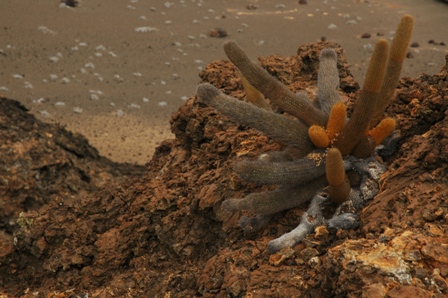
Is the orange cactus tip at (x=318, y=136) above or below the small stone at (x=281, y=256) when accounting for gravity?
above

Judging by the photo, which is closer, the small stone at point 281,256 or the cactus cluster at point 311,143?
the small stone at point 281,256

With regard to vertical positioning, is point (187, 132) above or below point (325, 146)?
below

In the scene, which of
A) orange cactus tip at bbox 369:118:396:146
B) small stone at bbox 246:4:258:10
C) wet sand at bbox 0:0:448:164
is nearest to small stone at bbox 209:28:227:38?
wet sand at bbox 0:0:448:164

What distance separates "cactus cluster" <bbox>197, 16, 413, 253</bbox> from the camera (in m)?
2.99

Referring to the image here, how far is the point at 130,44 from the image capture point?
1178 centimetres

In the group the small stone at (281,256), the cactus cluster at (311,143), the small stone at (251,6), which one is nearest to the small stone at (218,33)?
the small stone at (251,6)

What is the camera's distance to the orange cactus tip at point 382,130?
10.5 ft

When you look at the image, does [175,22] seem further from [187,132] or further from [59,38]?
[187,132]

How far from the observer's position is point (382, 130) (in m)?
3.23

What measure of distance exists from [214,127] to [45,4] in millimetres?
9347

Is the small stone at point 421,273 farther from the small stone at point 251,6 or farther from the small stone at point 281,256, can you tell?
the small stone at point 251,6

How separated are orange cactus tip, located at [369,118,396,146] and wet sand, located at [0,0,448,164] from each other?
17.2ft

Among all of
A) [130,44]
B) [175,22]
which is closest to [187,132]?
[130,44]

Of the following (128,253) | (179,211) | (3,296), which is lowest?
(3,296)
